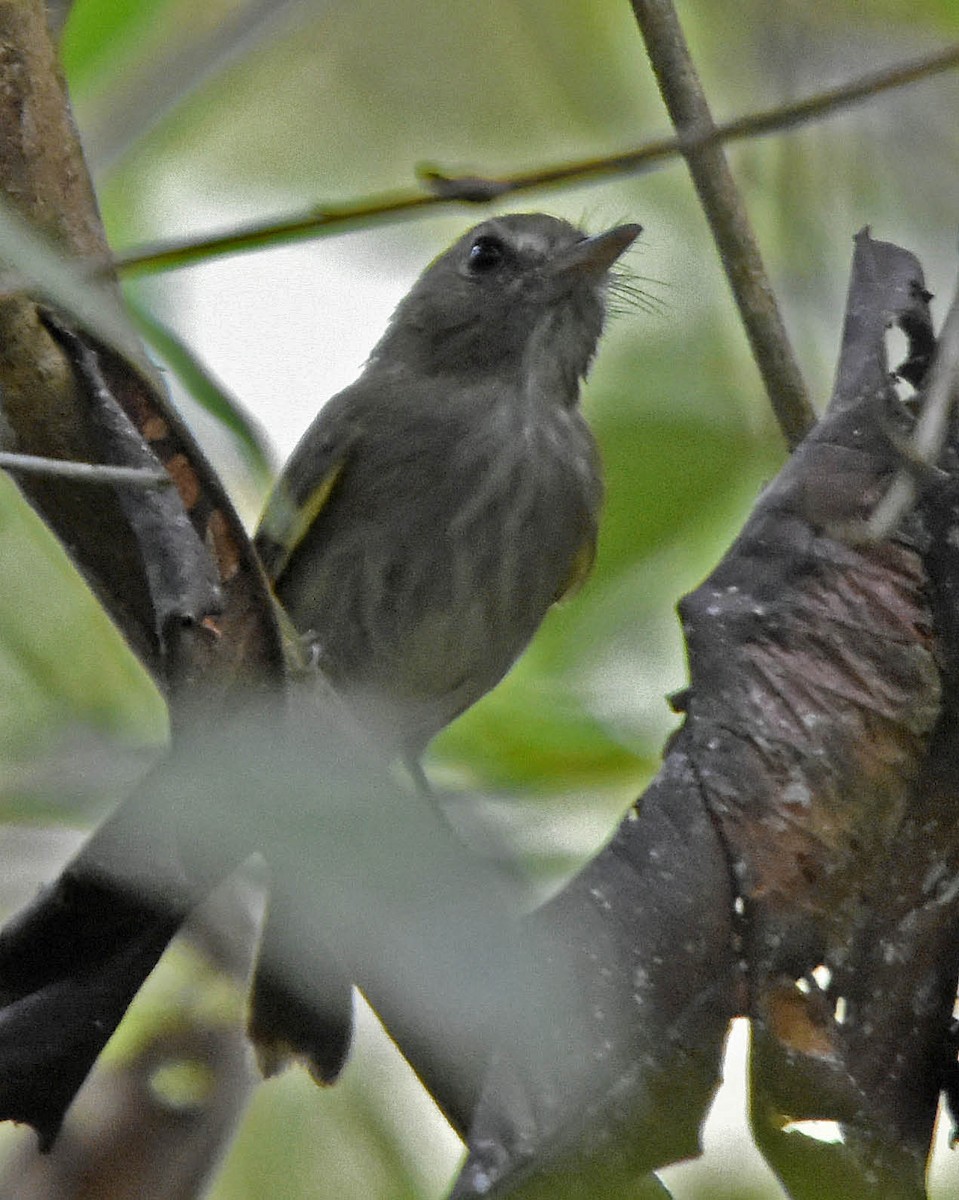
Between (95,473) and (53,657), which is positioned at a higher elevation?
(95,473)

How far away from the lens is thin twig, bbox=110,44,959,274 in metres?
1.60

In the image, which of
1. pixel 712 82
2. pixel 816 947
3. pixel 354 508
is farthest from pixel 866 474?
pixel 354 508

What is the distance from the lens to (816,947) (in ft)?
5.48

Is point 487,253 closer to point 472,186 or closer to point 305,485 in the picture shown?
point 305,485

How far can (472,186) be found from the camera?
1.60 m

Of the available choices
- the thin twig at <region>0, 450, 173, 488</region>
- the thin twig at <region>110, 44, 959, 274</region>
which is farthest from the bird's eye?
the thin twig at <region>0, 450, 173, 488</region>

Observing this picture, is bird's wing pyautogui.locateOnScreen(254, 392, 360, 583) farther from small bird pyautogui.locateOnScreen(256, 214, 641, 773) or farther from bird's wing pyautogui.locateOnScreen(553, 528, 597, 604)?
bird's wing pyautogui.locateOnScreen(553, 528, 597, 604)

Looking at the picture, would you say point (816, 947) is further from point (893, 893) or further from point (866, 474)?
point (866, 474)

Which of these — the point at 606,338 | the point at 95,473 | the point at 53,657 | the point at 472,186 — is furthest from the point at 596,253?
the point at 95,473

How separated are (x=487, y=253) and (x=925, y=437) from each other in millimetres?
2623

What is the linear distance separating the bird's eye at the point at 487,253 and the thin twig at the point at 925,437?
94.9 inches

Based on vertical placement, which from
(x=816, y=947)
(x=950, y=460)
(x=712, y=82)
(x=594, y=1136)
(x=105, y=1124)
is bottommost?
(x=105, y=1124)

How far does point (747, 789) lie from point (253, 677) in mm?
507

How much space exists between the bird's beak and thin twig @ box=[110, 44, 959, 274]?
1599mm
